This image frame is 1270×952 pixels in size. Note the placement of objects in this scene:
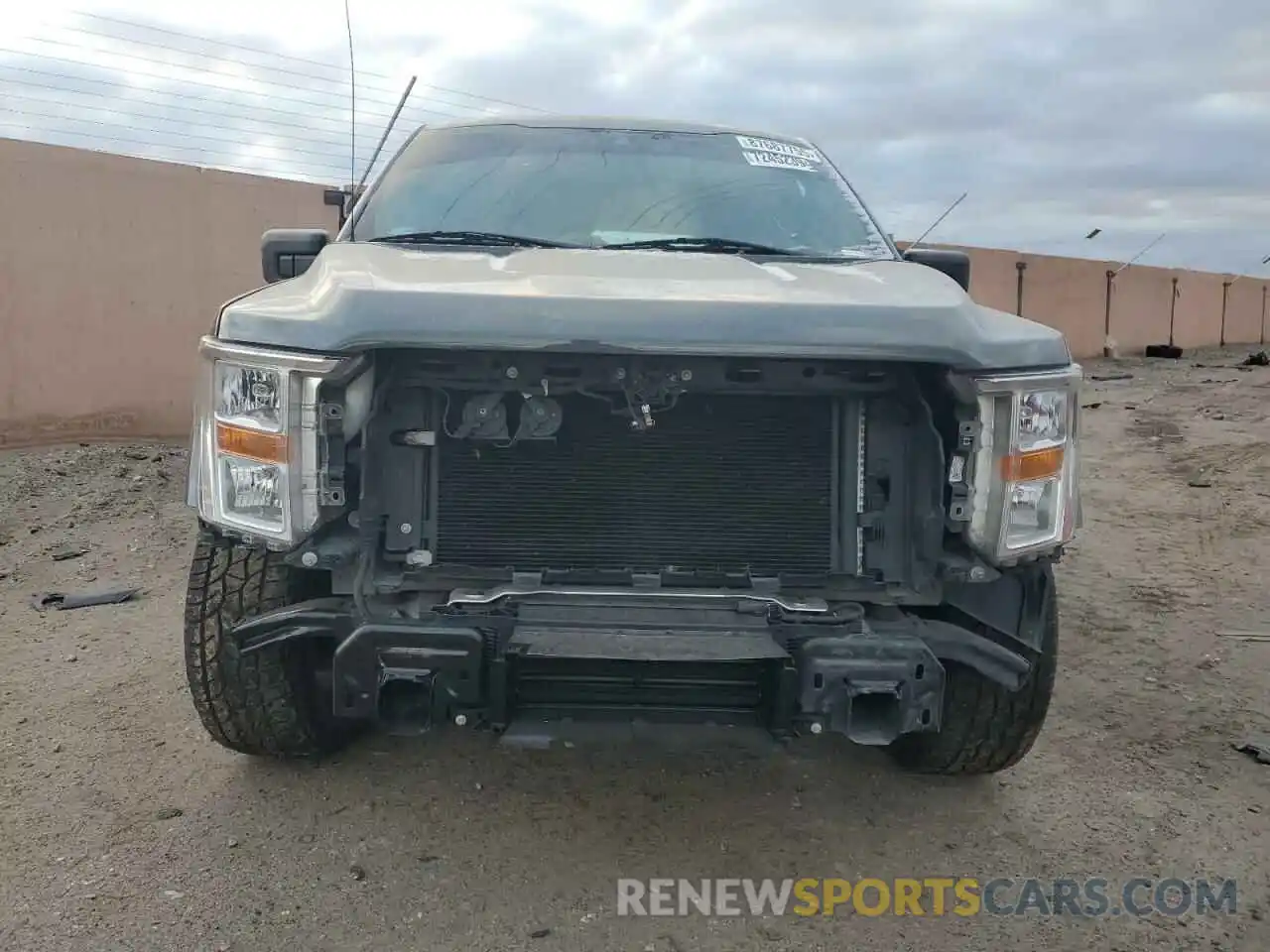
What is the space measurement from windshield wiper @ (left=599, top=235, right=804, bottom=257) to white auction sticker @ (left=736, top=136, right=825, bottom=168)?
0.74m

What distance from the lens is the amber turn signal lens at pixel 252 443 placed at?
2.37m

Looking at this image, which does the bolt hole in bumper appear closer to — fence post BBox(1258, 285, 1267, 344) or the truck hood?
the truck hood

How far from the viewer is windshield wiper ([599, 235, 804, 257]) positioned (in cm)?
322

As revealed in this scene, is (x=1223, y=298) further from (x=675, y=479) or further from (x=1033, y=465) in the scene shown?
(x=675, y=479)

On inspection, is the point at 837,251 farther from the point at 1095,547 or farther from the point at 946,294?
the point at 1095,547

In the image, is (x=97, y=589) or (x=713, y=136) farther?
(x=97, y=589)

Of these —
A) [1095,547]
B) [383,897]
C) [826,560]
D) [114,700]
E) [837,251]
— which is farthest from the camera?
[1095,547]

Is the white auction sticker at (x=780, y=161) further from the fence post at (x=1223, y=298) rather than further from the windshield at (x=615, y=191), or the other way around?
the fence post at (x=1223, y=298)

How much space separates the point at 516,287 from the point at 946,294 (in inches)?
41.9

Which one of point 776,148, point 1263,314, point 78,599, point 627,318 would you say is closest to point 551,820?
point 627,318

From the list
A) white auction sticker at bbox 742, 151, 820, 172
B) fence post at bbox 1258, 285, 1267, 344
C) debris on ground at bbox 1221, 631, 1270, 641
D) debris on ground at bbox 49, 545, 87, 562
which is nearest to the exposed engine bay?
white auction sticker at bbox 742, 151, 820, 172

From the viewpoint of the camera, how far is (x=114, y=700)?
11.9ft

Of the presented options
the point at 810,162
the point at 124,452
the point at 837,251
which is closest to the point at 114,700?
the point at 837,251

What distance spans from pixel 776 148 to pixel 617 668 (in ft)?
7.87
